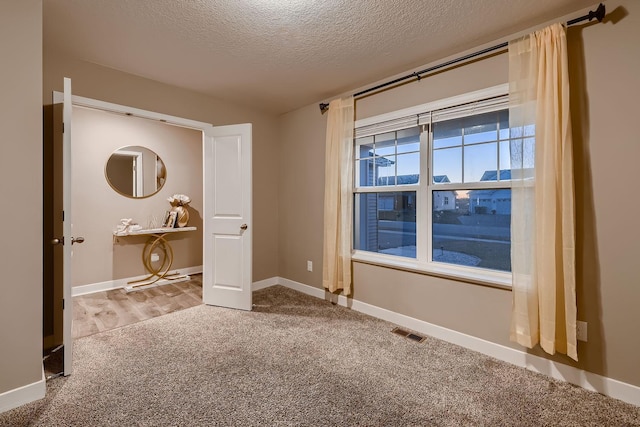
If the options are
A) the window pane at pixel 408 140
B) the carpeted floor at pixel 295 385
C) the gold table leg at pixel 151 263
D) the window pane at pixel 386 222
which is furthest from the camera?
the gold table leg at pixel 151 263

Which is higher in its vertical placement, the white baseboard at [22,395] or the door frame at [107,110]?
the door frame at [107,110]

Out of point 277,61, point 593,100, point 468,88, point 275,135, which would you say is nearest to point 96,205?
point 275,135

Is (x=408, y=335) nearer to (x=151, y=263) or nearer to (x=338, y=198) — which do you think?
(x=338, y=198)

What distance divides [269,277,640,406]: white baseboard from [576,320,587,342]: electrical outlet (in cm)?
22

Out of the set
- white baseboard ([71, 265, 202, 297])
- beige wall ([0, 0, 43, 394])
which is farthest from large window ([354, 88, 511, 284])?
white baseboard ([71, 265, 202, 297])

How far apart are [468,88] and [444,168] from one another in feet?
2.29

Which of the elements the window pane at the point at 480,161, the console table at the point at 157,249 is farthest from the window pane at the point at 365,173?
the console table at the point at 157,249

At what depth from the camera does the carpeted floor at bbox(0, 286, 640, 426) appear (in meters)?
1.66

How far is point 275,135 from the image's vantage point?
4.29 metres

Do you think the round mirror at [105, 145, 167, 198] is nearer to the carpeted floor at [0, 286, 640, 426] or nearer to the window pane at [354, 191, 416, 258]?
the carpeted floor at [0, 286, 640, 426]

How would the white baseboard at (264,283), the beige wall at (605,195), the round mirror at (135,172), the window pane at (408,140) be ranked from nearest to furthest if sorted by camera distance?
the beige wall at (605,195)
the window pane at (408,140)
the white baseboard at (264,283)
the round mirror at (135,172)

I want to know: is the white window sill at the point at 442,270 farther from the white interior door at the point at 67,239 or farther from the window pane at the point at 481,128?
the white interior door at the point at 67,239

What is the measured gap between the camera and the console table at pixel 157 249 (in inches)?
173

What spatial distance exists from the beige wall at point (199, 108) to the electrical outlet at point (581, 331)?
3391mm
